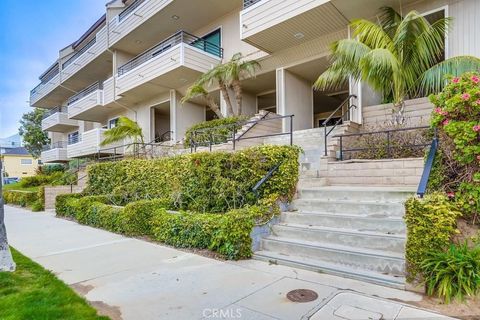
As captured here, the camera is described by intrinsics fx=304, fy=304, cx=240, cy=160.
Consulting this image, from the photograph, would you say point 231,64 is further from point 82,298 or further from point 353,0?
point 82,298

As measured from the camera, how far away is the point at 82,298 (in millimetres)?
3832

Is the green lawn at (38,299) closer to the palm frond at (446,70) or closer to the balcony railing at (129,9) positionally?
the palm frond at (446,70)

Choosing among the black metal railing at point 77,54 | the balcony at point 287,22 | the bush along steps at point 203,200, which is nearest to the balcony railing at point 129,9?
the black metal railing at point 77,54

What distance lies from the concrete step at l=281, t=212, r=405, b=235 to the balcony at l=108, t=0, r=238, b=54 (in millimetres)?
11579

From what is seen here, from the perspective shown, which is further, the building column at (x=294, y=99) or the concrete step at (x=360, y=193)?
the building column at (x=294, y=99)

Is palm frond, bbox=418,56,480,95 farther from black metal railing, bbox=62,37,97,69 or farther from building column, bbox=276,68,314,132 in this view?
black metal railing, bbox=62,37,97,69

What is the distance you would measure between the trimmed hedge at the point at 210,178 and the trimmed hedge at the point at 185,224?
0.59 meters

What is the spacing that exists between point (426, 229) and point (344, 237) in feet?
4.32

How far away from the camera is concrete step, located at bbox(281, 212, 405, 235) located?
15.4 feet

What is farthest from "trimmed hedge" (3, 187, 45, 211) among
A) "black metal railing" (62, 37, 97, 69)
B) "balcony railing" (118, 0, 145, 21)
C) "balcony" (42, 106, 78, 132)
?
"black metal railing" (62, 37, 97, 69)

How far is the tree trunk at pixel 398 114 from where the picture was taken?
26.5 feet

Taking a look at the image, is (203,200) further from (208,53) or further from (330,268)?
(208,53)

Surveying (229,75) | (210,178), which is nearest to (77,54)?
(229,75)

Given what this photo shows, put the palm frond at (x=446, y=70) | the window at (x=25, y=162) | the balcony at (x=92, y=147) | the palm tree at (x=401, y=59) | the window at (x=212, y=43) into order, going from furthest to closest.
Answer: the window at (x=25, y=162) < the balcony at (x=92, y=147) < the window at (x=212, y=43) < the palm tree at (x=401, y=59) < the palm frond at (x=446, y=70)
